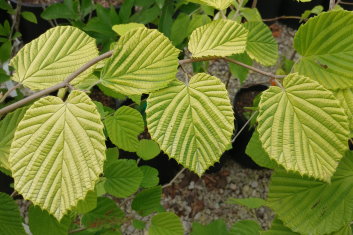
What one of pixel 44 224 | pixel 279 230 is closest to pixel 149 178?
pixel 44 224

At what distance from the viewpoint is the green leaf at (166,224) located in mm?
1114

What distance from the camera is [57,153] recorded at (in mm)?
454

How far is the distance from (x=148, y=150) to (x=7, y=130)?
0.65 meters

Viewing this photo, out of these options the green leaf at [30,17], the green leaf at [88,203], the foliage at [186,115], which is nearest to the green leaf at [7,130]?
the foliage at [186,115]

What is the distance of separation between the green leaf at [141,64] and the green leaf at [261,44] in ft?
0.97

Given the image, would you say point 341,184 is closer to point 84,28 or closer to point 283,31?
point 84,28

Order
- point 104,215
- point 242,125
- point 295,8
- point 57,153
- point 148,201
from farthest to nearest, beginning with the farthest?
point 295,8 < point 242,125 < point 148,201 < point 104,215 < point 57,153

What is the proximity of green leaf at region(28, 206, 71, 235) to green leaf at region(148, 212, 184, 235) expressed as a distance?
1.22 ft

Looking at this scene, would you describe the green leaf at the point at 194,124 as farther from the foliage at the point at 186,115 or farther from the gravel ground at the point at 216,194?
the gravel ground at the point at 216,194

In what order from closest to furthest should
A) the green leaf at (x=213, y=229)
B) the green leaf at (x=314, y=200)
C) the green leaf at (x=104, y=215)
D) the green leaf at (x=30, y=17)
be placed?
1. the green leaf at (x=314, y=200)
2. the green leaf at (x=104, y=215)
3. the green leaf at (x=213, y=229)
4. the green leaf at (x=30, y=17)

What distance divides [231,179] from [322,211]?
51.4 inches

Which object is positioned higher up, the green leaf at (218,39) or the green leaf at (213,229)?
the green leaf at (218,39)

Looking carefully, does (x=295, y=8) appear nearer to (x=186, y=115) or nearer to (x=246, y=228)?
(x=246, y=228)

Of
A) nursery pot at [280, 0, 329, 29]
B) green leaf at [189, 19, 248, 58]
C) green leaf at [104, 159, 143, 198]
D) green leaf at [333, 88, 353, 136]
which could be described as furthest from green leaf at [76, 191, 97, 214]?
nursery pot at [280, 0, 329, 29]
